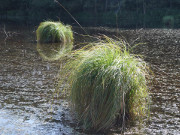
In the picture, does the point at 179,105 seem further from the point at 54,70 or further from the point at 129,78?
the point at 54,70

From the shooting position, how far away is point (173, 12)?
161 feet

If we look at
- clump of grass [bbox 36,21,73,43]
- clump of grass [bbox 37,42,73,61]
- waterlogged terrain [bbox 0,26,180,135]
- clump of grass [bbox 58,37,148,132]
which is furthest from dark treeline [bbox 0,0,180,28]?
clump of grass [bbox 58,37,148,132]

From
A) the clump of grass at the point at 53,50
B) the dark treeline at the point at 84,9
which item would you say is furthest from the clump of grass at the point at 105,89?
the dark treeline at the point at 84,9

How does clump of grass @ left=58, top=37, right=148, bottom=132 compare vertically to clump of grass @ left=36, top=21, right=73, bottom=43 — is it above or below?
below

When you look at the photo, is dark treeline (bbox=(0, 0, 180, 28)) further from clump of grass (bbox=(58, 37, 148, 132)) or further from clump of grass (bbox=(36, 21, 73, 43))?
clump of grass (bbox=(58, 37, 148, 132))

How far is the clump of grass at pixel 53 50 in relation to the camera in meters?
15.6

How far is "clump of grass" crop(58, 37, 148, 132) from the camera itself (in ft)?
20.5

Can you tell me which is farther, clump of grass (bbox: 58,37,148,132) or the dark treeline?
the dark treeline

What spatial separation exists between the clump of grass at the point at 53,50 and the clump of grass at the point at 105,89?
8.27 meters

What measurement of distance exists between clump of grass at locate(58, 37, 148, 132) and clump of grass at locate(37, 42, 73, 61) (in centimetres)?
827

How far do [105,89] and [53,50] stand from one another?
11783mm

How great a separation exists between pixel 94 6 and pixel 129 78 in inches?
2157

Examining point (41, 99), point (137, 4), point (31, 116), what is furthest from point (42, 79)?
point (137, 4)

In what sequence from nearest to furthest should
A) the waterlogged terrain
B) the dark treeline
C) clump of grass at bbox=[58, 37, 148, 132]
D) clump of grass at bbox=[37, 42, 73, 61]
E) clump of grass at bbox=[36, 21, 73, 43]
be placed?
clump of grass at bbox=[58, 37, 148, 132] → the waterlogged terrain → clump of grass at bbox=[37, 42, 73, 61] → clump of grass at bbox=[36, 21, 73, 43] → the dark treeline
